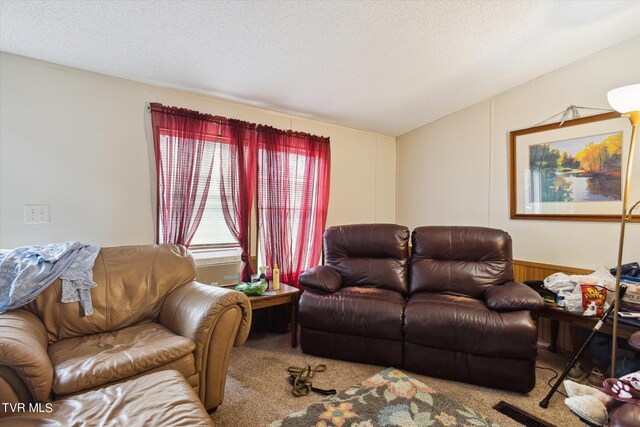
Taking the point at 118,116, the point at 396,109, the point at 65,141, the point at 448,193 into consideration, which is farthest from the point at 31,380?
the point at 448,193

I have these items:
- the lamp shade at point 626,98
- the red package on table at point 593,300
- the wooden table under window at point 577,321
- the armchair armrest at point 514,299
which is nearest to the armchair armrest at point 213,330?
the armchair armrest at point 514,299

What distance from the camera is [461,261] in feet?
8.96

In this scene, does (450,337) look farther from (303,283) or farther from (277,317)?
(277,317)

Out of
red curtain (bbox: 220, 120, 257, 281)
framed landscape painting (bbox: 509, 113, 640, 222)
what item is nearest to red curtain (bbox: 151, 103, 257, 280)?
red curtain (bbox: 220, 120, 257, 281)

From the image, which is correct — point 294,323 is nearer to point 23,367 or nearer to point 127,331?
point 127,331

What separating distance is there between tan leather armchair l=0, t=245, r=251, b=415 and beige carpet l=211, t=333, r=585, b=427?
0.22 m

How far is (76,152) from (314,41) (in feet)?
6.17

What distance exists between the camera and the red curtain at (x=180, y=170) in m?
2.50

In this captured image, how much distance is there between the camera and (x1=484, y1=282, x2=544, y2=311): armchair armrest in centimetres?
210

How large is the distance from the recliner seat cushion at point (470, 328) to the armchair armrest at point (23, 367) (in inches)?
79.3

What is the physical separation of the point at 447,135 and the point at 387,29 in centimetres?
193


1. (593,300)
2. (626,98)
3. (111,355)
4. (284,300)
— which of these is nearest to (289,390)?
(284,300)

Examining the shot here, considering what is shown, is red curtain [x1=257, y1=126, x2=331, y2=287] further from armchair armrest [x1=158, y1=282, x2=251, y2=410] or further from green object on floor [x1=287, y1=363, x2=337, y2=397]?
armchair armrest [x1=158, y1=282, x2=251, y2=410]

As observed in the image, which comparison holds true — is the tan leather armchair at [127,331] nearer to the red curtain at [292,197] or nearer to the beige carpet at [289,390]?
the beige carpet at [289,390]
